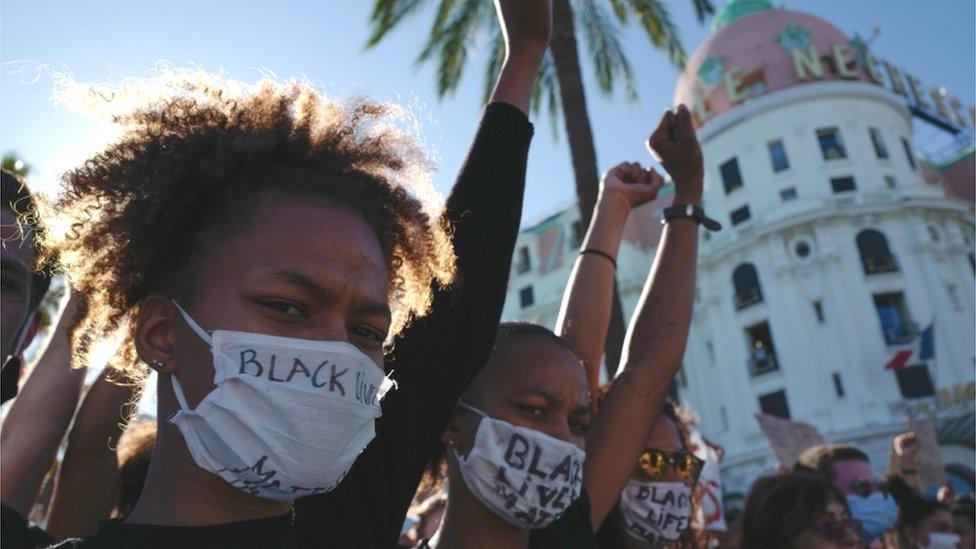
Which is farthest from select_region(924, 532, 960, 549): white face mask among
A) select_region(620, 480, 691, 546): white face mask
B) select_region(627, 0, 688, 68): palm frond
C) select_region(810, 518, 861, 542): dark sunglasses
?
select_region(627, 0, 688, 68): palm frond

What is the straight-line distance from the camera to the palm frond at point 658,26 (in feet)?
38.4

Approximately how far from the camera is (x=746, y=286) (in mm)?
34375

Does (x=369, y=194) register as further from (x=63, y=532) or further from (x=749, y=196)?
(x=749, y=196)

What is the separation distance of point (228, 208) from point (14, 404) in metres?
0.96

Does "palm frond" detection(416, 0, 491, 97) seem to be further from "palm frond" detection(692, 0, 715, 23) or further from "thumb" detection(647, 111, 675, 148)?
"thumb" detection(647, 111, 675, 148)

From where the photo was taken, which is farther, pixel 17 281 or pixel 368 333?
pixel 17 281

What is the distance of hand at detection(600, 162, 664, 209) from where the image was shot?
3.22 meters

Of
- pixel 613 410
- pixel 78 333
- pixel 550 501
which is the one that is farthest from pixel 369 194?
pixel 613 410

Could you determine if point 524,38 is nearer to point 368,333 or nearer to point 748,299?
point 368,333

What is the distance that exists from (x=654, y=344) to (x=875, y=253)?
3384cm

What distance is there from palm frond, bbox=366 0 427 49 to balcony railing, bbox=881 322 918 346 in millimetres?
27212

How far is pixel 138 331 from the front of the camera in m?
1.61

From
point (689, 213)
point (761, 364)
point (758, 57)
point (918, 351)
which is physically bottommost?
point (689, 213)

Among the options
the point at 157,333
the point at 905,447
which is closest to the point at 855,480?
the point at 905,447
